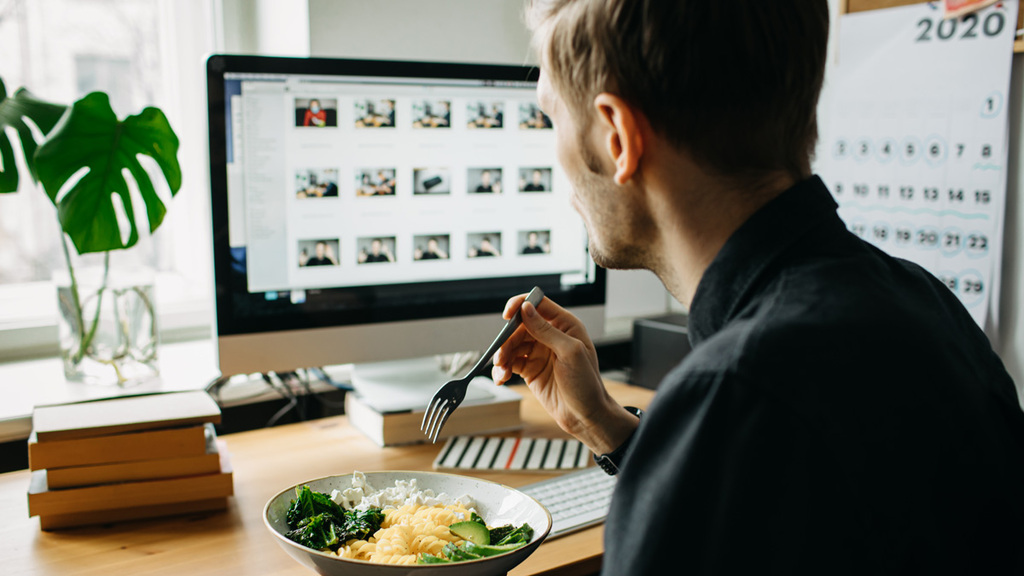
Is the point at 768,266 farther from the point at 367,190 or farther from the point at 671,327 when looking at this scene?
the point at 671,327

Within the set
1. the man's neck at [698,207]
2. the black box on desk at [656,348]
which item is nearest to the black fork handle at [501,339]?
the man's neck at [698,207]

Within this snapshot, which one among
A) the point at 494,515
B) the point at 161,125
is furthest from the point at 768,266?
the point at 161,125

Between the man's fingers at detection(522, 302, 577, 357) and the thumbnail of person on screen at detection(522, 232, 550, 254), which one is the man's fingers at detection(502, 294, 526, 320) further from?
the thumbnail of person on screen at detection(522, 232, 550, 254)

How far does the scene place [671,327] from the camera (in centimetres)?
155

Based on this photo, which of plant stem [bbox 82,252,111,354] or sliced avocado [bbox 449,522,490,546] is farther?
plant stem [bbox 82,252,111,354]

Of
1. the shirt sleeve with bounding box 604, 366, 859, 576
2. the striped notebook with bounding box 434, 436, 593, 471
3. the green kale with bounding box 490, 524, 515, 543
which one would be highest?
the shirt sleeve with bounding box 604, 366, 859, 576

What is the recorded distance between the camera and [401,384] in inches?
53.7

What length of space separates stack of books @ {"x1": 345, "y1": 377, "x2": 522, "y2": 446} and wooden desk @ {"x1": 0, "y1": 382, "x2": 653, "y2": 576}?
0.04 metres

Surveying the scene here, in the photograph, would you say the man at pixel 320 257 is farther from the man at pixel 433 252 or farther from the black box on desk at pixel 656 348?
the black box on desk at pixel 656 348

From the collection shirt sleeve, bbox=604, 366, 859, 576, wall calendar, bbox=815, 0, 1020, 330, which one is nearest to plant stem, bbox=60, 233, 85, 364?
shirt sleeve, bbox=604, 366, 859, 576

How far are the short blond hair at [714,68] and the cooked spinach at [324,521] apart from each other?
455 mm

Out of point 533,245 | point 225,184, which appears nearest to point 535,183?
point 533,245

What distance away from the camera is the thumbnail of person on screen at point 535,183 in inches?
53.4

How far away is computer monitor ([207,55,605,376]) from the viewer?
3.77 ft
